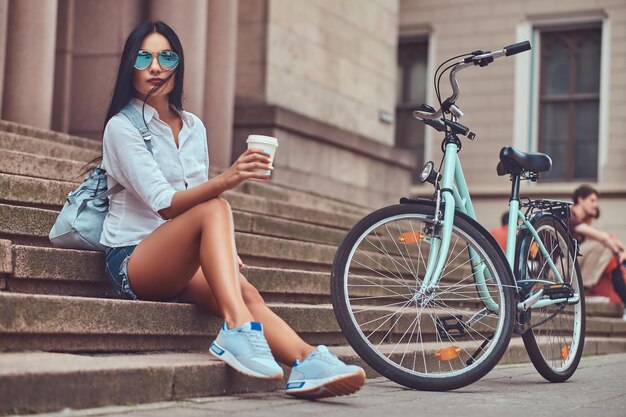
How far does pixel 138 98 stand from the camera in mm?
4977

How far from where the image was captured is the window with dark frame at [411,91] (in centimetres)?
1956

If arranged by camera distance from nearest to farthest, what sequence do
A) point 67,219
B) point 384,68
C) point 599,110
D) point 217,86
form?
point 67,219, point 217,86, point 384,68, point 599,110

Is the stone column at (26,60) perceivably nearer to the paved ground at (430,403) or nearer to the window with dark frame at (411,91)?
the paved ground at (430,403)

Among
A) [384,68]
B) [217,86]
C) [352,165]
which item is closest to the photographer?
[217,86]

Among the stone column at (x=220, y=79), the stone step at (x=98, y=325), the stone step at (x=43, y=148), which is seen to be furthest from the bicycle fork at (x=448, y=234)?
the stone column at (x=220, y=79)

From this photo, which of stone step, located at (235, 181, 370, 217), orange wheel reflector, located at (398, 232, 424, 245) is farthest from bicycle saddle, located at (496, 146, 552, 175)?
stone step, located at (235, 181, 370, 217)

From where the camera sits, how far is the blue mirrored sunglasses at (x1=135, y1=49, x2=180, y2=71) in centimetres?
488

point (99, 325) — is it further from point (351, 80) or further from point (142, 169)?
point (351, 80)

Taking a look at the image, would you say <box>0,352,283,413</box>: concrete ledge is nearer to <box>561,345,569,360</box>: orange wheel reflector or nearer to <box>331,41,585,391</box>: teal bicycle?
<box>331,41,585,391</box>: teal bicycle

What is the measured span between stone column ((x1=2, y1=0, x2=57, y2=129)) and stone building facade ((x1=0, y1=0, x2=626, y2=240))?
1cm

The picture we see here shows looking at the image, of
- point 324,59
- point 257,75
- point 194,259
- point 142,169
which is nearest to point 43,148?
point 142,169

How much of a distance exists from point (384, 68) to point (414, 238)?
34.8ft

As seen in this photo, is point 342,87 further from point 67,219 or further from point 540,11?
point 67,219

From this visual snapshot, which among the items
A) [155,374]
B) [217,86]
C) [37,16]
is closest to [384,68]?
[217,86]
